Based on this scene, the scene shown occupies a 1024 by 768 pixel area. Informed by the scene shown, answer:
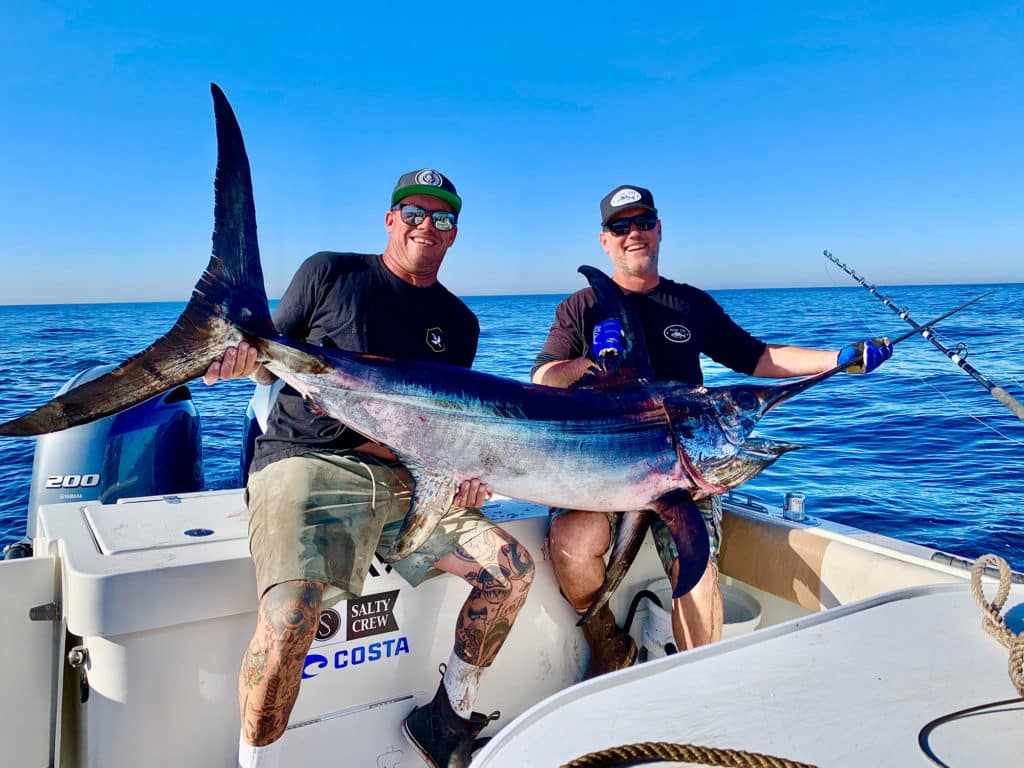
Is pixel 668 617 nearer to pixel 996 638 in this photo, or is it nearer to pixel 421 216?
pixel 996 638

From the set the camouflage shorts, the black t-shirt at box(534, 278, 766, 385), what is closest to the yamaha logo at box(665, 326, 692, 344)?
the black t-shirt at box(534, 278, 766, 385)

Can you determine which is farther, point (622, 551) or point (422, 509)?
point (622, 551)

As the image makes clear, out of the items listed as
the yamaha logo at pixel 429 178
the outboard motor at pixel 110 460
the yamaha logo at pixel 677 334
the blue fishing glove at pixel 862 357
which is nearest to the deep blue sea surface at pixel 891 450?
the blue fishing glove at pixel 862 357

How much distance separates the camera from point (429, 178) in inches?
107

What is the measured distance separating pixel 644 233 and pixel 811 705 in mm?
2248

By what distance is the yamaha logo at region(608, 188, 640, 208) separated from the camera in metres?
3.07

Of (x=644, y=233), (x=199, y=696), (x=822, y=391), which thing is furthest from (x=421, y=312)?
(x=822, y=391)

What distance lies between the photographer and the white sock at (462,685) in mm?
2213

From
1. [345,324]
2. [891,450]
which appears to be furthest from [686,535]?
[891,450]

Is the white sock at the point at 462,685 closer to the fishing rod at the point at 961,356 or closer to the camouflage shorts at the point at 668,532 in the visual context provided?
the camouflage shorts at the point at 668,532

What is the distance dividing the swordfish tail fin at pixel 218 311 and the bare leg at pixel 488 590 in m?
0.93

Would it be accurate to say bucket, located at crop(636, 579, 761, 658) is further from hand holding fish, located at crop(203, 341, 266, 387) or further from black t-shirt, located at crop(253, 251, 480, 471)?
hand holding fish, located at crop(203, 341, 266, 387)

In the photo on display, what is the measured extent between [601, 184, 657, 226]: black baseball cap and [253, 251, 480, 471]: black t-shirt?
2.94 ft

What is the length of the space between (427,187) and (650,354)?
1.14 metres
